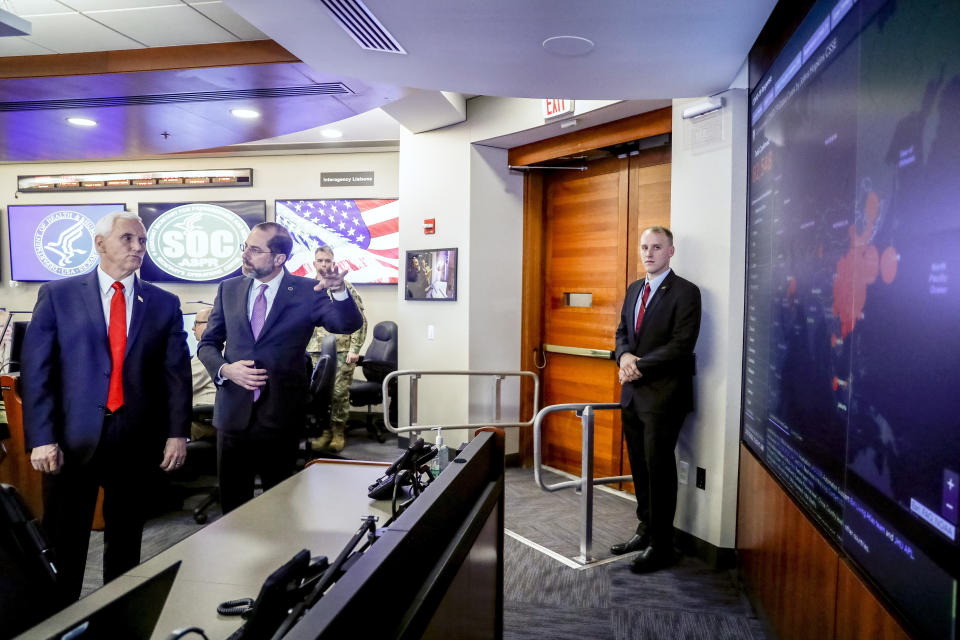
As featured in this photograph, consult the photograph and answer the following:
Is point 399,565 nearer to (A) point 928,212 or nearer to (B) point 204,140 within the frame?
(A) point 928,212

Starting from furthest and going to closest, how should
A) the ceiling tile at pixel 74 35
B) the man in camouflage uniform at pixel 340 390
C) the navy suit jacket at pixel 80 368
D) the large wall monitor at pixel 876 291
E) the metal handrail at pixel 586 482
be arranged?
1. the man in camouflage uniform at pixel 340 390
2. the ceiling tile at pixel 74 35
3. the metal handrail at pixel 586 482
4. the navy suit jacket at pixel 80 368
5. the large wall monitor at pixel 876 291

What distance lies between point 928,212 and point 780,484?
131 centimetres

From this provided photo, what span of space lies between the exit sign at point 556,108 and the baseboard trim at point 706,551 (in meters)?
2.71

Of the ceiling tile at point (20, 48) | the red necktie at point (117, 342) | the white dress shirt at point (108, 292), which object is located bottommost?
the red necktie at point (117, 342)

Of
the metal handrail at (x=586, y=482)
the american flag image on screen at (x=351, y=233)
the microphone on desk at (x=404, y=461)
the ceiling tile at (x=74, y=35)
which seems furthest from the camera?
the american flag image on screen at (x=351, y=233)

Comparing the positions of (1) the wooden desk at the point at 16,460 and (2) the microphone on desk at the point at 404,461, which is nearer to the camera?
(2) the microphone on desk at the point at 404,461

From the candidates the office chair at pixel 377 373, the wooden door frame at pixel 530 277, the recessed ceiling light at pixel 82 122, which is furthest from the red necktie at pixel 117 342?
the recessed ceiling light at pixel 82 122

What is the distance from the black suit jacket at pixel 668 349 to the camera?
2.87 m

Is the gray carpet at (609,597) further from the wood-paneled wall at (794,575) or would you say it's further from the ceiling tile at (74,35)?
the ceiling tile at (74,35)

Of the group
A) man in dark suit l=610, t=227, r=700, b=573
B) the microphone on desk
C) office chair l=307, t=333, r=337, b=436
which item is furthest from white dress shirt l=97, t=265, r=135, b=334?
man in dark suit l=610, t=227, r=700, b=573

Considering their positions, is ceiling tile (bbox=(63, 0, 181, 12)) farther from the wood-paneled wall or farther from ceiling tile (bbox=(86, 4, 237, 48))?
the wood-paneled wall

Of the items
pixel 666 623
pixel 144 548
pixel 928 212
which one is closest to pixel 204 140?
pixel 144 548

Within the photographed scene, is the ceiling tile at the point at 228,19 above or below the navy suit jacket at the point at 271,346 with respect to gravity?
above

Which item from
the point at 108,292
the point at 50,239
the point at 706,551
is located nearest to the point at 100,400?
the point at 108,292
